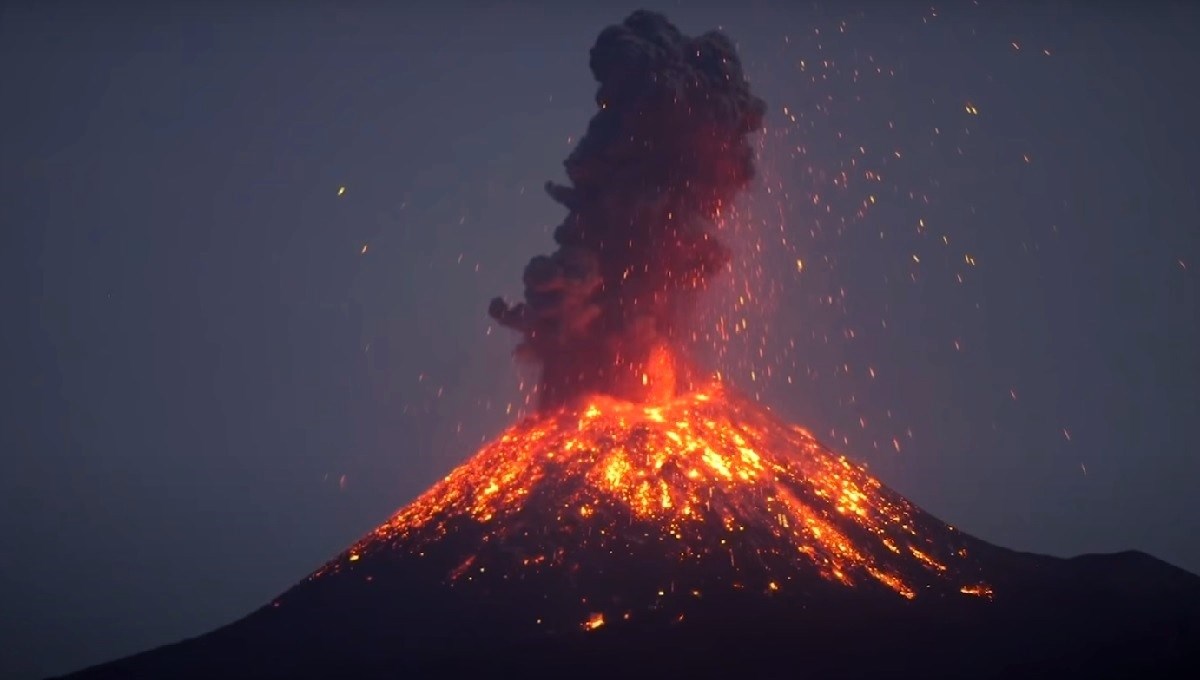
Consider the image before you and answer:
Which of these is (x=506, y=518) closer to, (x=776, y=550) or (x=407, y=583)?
(x=407, y=583)

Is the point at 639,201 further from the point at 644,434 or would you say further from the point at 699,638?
the point at 699,638

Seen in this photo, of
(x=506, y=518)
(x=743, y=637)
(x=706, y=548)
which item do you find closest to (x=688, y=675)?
(x=743, y=637)

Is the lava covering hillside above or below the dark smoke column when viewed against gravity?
below

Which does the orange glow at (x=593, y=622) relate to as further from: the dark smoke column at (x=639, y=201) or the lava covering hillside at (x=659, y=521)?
the dark smoke column at (x=639, y=201)

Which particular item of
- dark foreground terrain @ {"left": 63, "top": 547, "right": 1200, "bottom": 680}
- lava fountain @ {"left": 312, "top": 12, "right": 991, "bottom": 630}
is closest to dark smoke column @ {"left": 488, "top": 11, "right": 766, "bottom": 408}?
lava fountain @ {"left": 312, "top": 12, "right": 991, "bottom": 630}

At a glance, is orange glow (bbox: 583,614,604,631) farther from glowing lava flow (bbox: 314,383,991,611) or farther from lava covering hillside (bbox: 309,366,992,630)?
glowing lava flow (bbox: 314,383,991,611)

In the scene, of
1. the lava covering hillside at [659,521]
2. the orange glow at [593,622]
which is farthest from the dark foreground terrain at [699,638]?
the lava covering hillside at [659,521]

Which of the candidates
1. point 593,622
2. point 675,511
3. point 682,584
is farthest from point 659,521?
point 593,622
